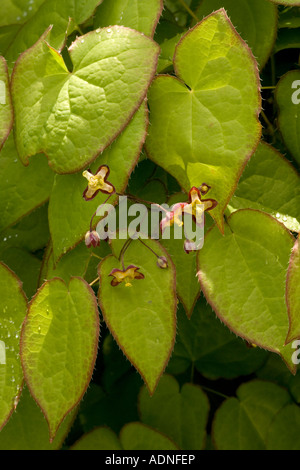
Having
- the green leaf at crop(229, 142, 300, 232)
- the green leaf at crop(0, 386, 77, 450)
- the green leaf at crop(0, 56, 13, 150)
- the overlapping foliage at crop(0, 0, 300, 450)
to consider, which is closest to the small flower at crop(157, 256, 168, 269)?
the overlapping foliage at crop(0, 0, 300, 450)

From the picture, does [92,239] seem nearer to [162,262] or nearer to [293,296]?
[162,262]

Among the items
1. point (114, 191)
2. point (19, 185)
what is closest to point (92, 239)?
point (114, 191)

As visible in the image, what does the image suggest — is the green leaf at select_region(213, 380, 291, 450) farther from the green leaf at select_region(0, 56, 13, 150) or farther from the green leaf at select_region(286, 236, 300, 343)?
the green leaf at select_region(0, 56, 13, 150)

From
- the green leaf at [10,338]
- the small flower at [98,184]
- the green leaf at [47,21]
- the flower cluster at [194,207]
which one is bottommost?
the green leaf at [10,338]

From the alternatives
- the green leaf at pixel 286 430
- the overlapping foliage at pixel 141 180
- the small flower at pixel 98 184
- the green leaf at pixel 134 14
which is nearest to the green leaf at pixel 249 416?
the green leaf at pixel 286 430

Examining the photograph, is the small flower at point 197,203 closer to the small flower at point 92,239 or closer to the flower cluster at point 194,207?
the flower cluster at point 194,207
